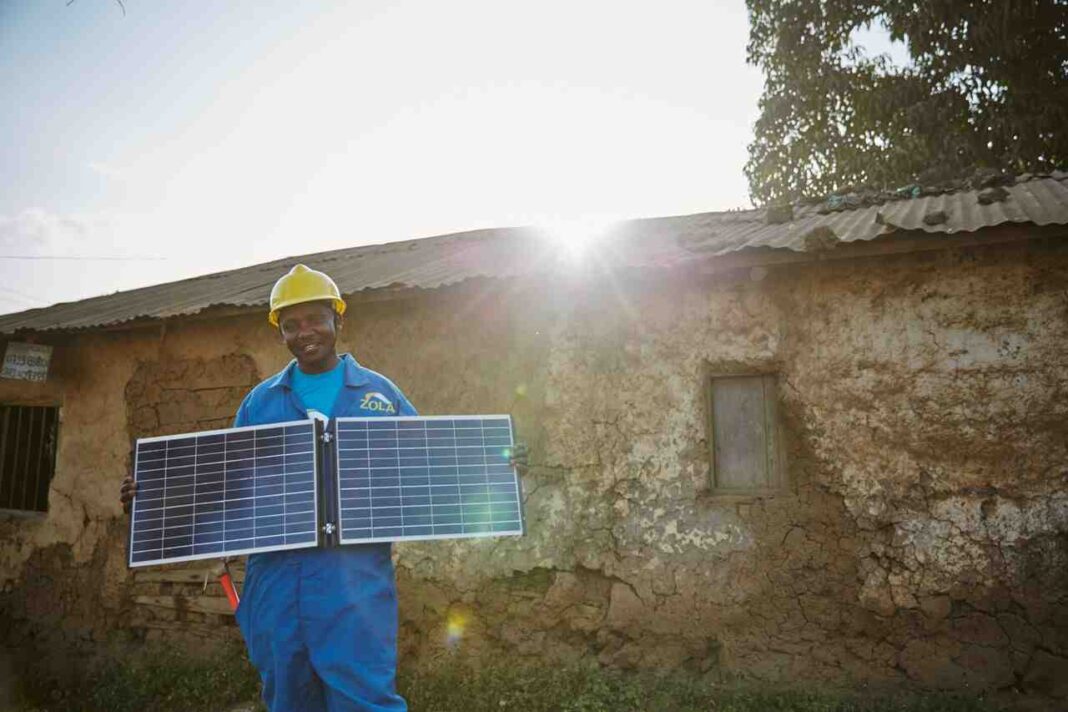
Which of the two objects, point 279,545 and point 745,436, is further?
point 745,436

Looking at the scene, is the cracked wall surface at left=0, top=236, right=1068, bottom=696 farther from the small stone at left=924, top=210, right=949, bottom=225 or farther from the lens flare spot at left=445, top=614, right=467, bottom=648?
the small stone at left=924, top=210, right=949, bottom=225

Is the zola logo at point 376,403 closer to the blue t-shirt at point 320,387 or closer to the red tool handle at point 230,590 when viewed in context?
the blue t-shirt at point 320,387

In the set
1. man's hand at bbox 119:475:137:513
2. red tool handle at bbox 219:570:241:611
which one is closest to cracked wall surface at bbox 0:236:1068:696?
red tool handle at bbox 219:570:241:611

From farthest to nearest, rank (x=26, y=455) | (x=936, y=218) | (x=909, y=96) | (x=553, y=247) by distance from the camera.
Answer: (x=909, y=96) → (x=26, y=455) → (x=553, y=247) → (x=936, y=218)

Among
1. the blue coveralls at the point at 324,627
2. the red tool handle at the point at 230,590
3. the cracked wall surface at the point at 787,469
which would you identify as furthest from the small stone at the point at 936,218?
the red tool handle at the point at 230,590

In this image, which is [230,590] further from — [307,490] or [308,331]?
[308,331]

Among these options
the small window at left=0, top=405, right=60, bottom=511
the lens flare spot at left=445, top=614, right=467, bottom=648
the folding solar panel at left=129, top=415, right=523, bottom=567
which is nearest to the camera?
the folding solar panel at left=129, top=415, right=523, bottom=567

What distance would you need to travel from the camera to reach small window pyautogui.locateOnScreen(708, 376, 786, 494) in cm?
534

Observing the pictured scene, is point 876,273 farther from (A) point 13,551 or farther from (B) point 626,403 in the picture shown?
(A) point 13,551

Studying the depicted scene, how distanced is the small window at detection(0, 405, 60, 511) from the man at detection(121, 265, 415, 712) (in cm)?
572

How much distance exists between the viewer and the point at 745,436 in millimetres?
5398

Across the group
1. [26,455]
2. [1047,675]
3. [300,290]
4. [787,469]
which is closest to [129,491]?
[300,290]

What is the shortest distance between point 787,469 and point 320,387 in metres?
3.20

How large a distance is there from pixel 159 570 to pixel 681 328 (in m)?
4.93
